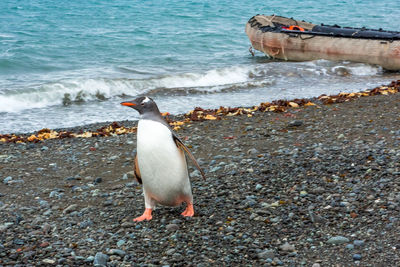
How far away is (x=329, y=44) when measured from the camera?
17281mm

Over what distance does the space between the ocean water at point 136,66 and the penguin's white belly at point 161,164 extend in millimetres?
6582

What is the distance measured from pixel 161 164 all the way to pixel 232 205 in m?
0.74

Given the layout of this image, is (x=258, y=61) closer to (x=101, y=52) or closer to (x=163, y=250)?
(x=101, y=52)

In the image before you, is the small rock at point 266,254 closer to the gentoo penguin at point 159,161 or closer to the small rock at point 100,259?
the gentoo penguin at point 159,161

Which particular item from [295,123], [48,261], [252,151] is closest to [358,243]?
[48,261]

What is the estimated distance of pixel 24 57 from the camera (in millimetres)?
19156

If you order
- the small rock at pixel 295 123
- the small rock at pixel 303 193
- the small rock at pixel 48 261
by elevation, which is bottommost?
the small rock at pixel 295 123

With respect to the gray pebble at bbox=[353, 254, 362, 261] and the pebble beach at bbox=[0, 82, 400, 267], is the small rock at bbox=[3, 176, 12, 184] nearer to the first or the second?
the pebble beach at bbox=[0, 82, 400, 267]

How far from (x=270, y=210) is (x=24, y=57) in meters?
16.7

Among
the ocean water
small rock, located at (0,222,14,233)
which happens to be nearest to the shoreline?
the ocean water

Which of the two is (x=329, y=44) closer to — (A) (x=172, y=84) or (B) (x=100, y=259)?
(A) (x=172, y=84)

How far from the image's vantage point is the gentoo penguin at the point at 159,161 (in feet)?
14.2

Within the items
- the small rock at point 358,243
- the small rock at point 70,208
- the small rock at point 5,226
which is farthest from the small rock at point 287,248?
the small rock at point 5,226

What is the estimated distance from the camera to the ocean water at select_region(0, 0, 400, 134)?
12969mm
